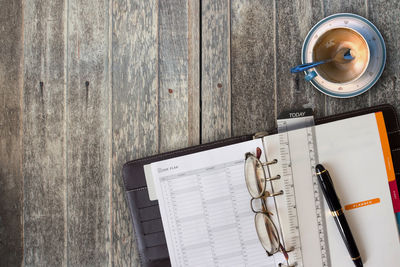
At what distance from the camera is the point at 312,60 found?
2.74ft

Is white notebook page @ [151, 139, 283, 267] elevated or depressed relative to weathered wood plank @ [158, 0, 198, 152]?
depressed

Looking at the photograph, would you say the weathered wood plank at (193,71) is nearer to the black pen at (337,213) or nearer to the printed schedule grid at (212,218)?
the printed schedule grid at (212,218)

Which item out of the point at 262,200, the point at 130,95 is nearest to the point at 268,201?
the point at 262,200

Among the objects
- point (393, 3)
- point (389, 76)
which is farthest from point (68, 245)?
point (393, 3)

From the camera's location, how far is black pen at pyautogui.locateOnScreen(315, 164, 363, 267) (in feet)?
2.58

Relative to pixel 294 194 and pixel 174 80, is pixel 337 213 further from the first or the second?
pixel 174 80

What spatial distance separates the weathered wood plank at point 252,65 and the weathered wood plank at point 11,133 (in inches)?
22.5

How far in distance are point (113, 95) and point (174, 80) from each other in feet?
0.54

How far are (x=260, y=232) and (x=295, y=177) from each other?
15cm

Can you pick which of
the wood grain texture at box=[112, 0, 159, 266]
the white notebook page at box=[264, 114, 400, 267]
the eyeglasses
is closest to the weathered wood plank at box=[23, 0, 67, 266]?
the wood grain texture at box=[112, 0, 159, 266]

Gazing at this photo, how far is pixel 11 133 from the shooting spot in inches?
36.9

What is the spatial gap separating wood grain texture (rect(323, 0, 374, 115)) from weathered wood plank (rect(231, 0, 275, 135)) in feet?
0.46

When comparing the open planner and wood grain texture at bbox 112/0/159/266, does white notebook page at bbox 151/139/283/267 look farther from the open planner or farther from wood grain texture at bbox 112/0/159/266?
wood grain texture at bbox 112/0/159/266

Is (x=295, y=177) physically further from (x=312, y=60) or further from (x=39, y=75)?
(x=39, y=75)
